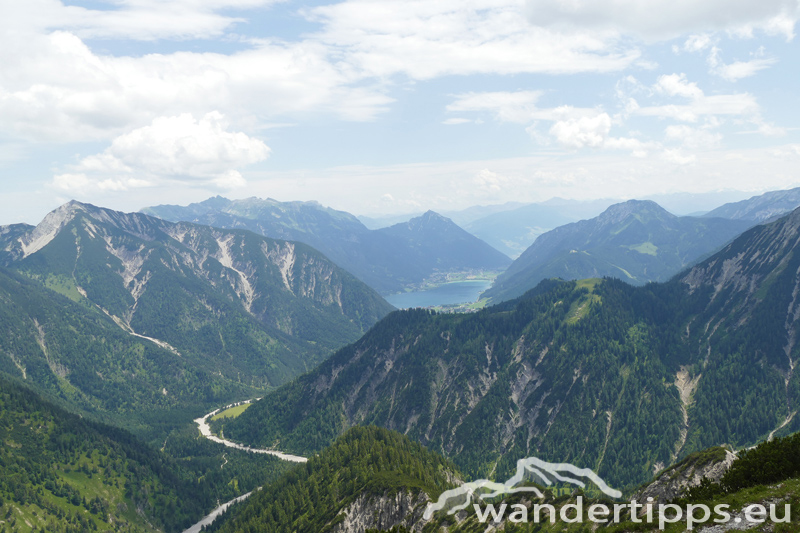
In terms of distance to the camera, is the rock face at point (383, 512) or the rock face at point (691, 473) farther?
the rock face at point (383, 512)

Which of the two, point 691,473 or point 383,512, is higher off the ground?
point 691,473

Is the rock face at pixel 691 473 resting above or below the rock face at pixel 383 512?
above

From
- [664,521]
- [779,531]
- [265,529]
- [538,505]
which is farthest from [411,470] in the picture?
A: [779,531]

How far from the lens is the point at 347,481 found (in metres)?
198

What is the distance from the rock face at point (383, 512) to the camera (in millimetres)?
159500

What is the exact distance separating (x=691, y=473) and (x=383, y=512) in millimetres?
93226

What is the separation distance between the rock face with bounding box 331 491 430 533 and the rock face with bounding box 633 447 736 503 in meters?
67.8

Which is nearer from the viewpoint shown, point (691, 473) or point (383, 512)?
point (691, 473)

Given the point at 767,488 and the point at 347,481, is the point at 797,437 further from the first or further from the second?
the point at 347,481

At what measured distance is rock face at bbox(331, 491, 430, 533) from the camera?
15950 centimetres

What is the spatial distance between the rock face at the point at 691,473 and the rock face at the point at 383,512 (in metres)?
67.8

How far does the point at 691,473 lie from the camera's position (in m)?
113

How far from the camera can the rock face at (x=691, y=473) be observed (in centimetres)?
11038

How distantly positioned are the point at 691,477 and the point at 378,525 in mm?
93338
